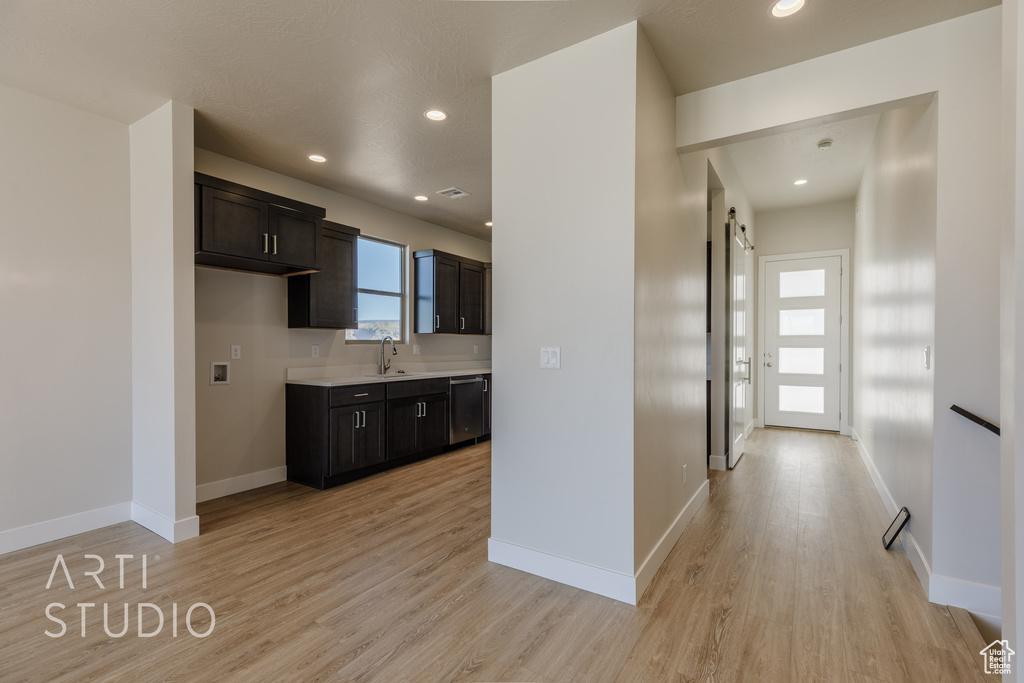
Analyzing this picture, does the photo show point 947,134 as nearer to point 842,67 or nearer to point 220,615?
point 842,67

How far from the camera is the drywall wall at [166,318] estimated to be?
295 cm

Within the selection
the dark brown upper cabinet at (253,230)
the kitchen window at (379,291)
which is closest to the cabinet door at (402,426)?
the kitchen window at (379,291)

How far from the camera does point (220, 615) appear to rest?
2.12 metres

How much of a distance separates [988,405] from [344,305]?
431 centimetres

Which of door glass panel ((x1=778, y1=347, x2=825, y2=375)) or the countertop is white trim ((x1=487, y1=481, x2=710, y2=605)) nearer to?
the countertop

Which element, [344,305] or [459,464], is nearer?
[344,305]

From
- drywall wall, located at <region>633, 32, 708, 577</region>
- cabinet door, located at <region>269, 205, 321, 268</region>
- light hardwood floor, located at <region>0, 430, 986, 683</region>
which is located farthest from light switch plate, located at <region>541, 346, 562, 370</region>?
cabinet door, located at <region>269, 205, 321, 268</region>

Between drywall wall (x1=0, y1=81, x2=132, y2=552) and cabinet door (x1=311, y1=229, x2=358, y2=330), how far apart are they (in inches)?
50.4

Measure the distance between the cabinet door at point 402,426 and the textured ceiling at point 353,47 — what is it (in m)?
2.37

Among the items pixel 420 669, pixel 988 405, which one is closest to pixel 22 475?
pixel 420 669

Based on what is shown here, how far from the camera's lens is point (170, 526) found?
295cm

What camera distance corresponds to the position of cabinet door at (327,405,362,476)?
13.0ft

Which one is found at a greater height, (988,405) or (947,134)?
(947,134)

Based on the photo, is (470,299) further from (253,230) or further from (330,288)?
(253,230)
